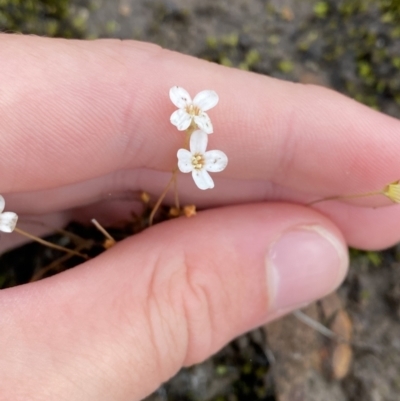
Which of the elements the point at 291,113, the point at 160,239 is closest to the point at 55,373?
the point at 160,239

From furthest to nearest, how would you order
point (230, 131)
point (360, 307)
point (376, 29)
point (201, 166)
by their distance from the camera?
point (376, 29), point (360, 307), point (230, 131), point (201, 166)

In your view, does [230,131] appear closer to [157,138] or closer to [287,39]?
[157,138]

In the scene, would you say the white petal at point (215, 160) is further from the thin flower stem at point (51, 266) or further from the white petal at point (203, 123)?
the thin flower stem at point (51, 266)

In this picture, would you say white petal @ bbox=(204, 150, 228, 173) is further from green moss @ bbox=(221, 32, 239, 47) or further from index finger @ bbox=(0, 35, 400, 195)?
green moss @ bbox=(221, 32, 239, 47)

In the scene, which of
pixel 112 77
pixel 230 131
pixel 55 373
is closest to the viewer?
pixel 55 373

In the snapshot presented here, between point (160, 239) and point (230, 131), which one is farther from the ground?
point (230, 131)

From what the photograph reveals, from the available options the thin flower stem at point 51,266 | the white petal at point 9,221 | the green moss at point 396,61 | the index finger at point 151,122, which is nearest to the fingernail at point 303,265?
the index finger at point 151,122

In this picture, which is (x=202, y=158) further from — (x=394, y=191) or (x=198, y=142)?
(x=394, y=191)
